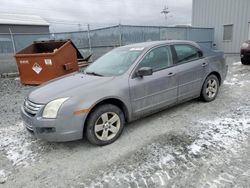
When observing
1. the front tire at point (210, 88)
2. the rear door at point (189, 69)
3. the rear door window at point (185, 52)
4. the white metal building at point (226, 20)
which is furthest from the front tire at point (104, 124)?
the white metal building at point (226, 20)

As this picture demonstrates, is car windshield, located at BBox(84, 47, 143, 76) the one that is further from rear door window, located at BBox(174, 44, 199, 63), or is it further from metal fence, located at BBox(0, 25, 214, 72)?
metal fence, located at BBox(0, 25, 214, 72)

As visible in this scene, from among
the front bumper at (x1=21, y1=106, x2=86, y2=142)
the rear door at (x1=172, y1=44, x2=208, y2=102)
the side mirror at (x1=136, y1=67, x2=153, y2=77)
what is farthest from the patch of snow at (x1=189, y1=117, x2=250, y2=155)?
the front bumper at (x1=21, y1=106, x2=86, y2=142)

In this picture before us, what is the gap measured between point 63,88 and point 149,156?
1.64 metres

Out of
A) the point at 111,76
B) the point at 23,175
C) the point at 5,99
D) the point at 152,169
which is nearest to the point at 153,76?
the point at 111,76

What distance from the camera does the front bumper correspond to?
2963mm

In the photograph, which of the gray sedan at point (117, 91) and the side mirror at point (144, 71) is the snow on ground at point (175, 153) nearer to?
the gray sedan at point (117, 91)

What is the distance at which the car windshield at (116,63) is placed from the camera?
376 cm

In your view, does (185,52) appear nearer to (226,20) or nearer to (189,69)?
(189,69)

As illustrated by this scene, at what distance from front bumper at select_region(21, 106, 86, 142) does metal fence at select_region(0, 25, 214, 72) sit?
814 cm

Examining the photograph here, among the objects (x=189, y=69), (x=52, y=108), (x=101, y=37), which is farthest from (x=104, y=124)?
(x=101, y=37)

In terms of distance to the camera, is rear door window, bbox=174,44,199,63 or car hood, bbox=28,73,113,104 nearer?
car hood, bbox=28,73,113,104

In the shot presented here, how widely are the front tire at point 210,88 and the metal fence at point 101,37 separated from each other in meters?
6.16

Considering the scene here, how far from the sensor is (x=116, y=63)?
4.02m

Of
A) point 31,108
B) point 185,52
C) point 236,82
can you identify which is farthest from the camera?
point 236,82
